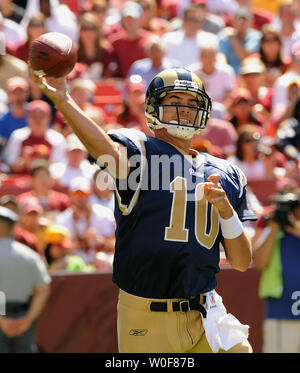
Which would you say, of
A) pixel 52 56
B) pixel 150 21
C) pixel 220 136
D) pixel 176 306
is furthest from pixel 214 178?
pixel 150 21

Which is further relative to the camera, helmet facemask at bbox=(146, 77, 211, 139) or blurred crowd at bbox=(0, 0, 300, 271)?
blurred crowd at bbox=(0, 0, 300, 271)

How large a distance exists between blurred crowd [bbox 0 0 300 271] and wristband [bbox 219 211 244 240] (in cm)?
389

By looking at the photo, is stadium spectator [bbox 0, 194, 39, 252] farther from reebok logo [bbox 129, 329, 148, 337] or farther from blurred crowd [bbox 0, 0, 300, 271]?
reebok logo [bbox 129, 329, 148, 337]

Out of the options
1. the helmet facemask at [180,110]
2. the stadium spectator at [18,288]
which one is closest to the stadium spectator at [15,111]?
the stadium spectator at [18,288]

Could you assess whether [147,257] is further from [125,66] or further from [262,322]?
[125,66]

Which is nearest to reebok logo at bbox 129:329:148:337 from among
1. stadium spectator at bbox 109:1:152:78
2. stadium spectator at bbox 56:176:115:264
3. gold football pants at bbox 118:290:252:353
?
gold football pants at bbox 118:290:252:353

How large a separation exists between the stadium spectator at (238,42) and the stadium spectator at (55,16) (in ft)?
6.29

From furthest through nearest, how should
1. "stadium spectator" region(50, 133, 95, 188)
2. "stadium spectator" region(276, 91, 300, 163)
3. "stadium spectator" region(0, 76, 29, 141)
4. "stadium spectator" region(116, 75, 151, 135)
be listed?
1. "stadium spectator" region(116, 75, 151, 135)
2. "stadium spectator" region(0, 76, 29, 141)
3. "stadium spectator" region(276, 91, 300, 163)
4. "stadium spectator" region(50, 133, 95, 188)

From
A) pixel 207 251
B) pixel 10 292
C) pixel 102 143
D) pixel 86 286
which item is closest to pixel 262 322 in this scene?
pixel 86 286

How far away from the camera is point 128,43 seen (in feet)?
38.8

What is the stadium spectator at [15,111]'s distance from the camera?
10242 millimetres

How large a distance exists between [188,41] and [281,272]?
179 inches

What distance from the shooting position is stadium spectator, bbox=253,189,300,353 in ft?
26.2

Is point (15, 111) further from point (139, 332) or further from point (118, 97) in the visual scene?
point (139, 332)
